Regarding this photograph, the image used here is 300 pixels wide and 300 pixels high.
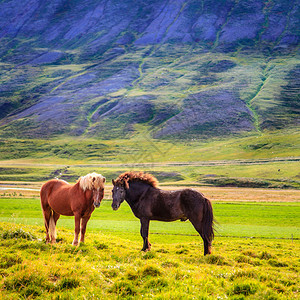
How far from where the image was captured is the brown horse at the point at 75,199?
12.3m

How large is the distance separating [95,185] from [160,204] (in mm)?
3368

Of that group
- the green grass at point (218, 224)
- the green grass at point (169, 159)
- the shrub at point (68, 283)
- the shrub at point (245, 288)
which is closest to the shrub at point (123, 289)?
the shrub at point (68, 283)

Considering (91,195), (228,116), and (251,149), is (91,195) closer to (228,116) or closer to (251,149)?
(251,149)

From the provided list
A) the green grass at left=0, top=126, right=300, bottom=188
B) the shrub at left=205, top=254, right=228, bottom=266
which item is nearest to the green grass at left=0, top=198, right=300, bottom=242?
the shrub at left=205, top=254, right=228, bottom=266

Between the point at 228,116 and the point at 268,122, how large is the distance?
23.0 meters

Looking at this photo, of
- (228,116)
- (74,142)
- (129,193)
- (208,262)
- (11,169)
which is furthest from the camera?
(228,116)

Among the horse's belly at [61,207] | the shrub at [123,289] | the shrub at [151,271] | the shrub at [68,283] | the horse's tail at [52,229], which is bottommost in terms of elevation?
the horse's tail at [52,229]

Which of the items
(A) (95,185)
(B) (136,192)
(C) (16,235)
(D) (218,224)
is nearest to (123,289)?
(A) (95,185)

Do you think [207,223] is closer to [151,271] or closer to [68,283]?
[151,271]

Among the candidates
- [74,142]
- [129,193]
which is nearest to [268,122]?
[74,142]

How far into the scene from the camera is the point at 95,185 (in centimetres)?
1214

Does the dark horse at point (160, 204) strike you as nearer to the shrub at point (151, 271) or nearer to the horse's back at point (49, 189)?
the horse's back at point (49, 189)

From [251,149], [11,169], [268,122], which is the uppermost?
[268,122]

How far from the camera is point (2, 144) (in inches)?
6772
